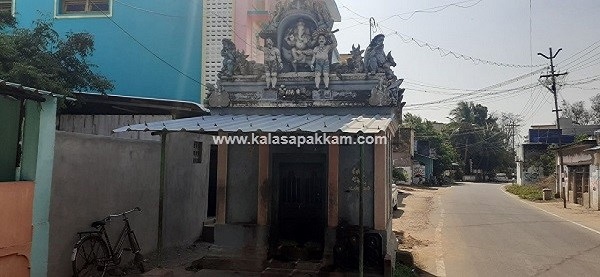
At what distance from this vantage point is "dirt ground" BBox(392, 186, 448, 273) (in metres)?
10.2

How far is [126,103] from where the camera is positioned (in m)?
10.7

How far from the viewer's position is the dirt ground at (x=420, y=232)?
33.6 feet

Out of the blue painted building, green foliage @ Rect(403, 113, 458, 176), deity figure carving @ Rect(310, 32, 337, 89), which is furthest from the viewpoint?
green foliage @ Rect(403, 113, 458, 176)

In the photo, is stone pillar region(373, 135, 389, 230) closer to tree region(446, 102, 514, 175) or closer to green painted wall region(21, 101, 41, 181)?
green painted wall region(21, 101, 41, 181)

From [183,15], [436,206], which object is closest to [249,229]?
[183,15]

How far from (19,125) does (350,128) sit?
4335 mm

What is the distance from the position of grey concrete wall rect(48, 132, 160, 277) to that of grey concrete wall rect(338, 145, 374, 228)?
406cm

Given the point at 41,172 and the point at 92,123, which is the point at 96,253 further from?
the point at 92,123

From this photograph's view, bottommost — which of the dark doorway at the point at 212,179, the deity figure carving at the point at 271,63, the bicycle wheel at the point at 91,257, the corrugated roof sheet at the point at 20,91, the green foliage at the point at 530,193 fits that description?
the green foliage at the point at 530,193

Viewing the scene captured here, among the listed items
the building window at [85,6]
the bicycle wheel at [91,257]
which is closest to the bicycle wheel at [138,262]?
the bicycle wheel at [91,257]

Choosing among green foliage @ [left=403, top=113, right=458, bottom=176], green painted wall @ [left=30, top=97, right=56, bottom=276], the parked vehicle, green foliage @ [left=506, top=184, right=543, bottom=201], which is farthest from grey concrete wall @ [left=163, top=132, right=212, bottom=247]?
the parked vehicle

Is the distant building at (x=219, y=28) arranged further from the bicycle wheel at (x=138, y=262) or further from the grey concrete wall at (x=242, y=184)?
the bicycle wheel at (x=138, y=262)

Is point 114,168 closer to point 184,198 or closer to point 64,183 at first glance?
point 64,183

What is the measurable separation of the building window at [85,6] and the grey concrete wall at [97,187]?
28.3 feet
